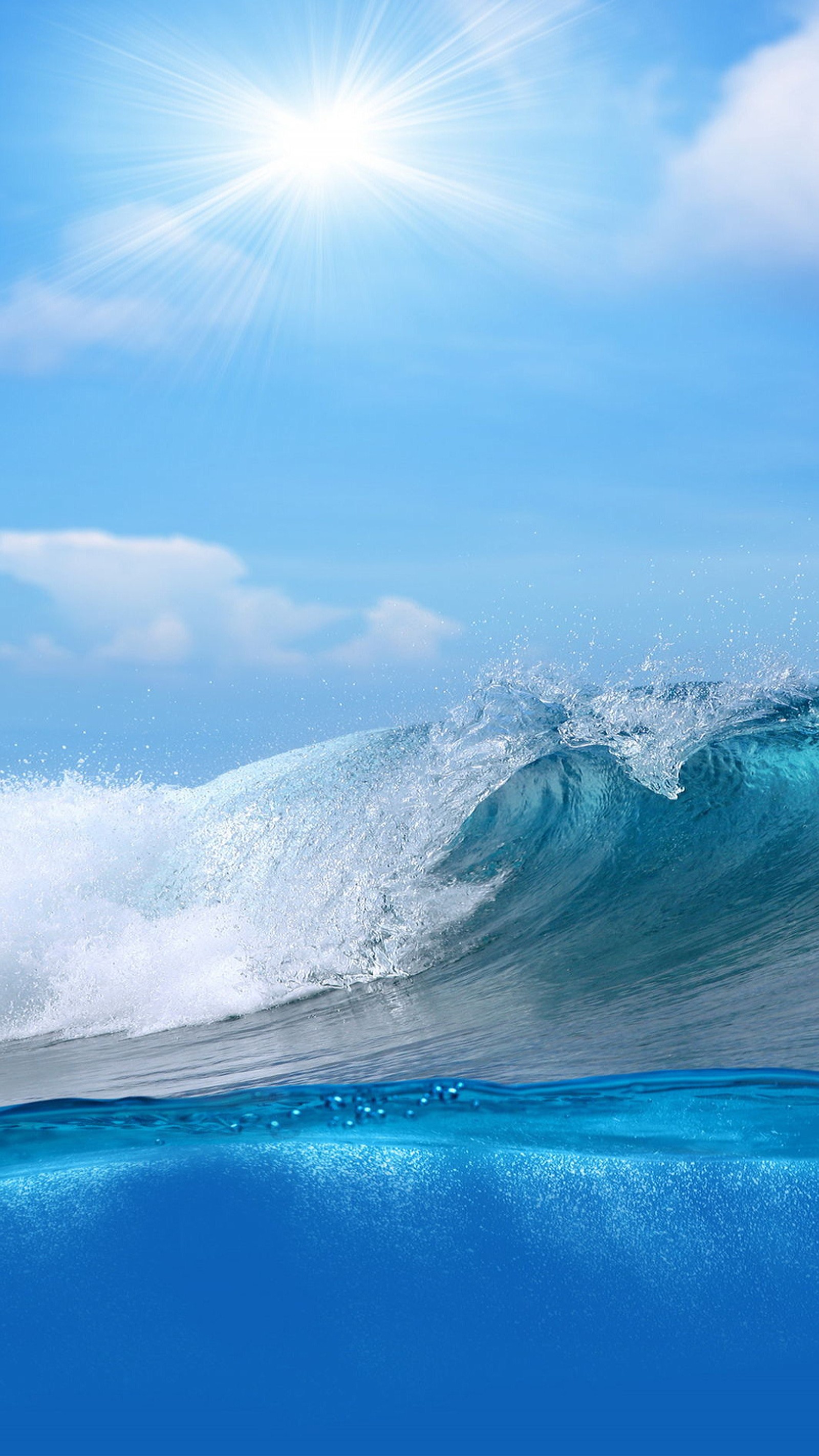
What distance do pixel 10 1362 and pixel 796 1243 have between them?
2.27 m

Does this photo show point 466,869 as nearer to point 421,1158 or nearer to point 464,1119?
point 464,1119

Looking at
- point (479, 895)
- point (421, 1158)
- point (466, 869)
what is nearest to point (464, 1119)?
point (421, 1158)

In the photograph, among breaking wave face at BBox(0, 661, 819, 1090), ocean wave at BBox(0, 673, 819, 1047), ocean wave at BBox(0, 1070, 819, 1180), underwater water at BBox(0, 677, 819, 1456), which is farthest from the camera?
ocean wave at BBox(0, 673, 819, 1047)

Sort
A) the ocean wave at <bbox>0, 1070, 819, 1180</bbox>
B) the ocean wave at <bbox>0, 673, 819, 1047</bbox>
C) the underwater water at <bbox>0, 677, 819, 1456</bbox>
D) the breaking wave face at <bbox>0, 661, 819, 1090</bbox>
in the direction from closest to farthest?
the underwater water at <bbox>0, 677, 819, 1456</bbox> < the ocean wave at <bbox>0, 1070, 819, 1180</bbox> < the breaking wave face at <bbox>0, 661, 819, 1090</bbox> < the ocean wave at <bbox>0, 673, 819, 1047</bbox>

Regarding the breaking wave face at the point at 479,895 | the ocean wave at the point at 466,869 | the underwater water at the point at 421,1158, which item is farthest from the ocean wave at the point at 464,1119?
the ocean wave at the point at 466,869

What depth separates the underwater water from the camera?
2752mm

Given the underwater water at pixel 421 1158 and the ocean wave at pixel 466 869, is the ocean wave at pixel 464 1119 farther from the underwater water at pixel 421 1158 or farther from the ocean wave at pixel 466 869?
the ocean wave at pixel 466 869

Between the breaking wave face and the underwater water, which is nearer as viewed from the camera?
the underwater water

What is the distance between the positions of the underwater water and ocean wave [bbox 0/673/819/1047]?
4cm

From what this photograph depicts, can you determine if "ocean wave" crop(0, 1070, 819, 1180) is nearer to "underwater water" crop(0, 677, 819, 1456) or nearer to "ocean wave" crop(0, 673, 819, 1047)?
"underwater water" crop(0, 677, 819, 1456)

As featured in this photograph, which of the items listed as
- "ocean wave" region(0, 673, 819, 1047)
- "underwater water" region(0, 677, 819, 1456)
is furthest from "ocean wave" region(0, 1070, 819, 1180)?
"ocean wave" region(0, 673, 819, 1047)

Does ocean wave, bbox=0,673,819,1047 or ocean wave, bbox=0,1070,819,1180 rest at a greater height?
ocean wave, bbox=0,673,819,1047

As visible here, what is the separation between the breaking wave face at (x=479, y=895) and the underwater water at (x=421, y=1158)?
0.03 meters

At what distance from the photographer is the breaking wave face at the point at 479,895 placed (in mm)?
4781
